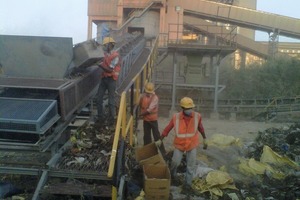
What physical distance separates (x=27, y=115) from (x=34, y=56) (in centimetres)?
146

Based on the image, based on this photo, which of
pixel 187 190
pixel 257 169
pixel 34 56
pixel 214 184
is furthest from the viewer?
pixel 257 169

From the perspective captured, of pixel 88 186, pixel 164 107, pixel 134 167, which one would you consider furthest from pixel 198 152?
pixel 164 107

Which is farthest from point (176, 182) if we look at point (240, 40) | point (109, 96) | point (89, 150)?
point (240, 40)

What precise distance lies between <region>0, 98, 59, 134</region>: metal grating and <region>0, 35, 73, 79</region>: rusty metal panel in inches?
35.0

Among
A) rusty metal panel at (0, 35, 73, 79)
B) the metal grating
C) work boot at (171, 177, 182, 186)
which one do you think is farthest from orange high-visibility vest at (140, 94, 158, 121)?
the metal grating

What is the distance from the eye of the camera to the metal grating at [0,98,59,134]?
4.77 meters

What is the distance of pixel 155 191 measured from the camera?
5.05 meters

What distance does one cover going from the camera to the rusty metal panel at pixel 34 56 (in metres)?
5.92

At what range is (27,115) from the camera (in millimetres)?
4883

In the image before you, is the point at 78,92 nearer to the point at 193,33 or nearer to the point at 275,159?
the point at 275,159

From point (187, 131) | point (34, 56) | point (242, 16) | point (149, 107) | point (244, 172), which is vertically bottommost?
point (244, 172)

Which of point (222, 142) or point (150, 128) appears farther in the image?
point (222, 142)

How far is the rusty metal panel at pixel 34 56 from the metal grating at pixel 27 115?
89 cm

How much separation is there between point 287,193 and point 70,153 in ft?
11.3
